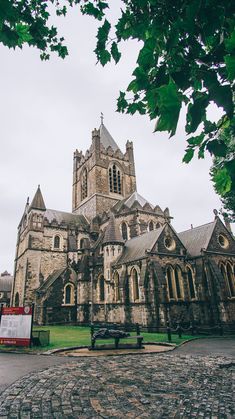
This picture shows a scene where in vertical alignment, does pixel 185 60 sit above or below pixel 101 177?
below

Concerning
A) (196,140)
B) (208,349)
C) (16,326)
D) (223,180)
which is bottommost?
(208,349)

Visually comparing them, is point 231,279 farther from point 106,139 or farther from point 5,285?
point 5,285

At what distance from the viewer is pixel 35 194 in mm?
34719

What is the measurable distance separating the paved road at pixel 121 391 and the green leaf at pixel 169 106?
4759mm

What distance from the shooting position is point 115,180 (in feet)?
144

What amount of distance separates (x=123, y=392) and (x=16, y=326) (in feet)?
28.7

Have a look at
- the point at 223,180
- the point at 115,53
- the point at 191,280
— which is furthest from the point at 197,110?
the point at 191,280

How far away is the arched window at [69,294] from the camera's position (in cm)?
2750

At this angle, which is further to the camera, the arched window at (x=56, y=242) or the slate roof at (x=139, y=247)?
the arched window at (x=56, y=242)

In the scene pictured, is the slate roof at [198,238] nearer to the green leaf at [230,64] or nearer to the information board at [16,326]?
the information board at [16,326]

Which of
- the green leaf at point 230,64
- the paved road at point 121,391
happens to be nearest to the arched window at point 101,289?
the paved road at point 121,391

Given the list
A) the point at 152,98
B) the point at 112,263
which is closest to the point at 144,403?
the point at 152,98

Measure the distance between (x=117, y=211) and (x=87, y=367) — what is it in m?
26.3

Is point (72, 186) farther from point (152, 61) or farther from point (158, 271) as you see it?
point (152, 61)
